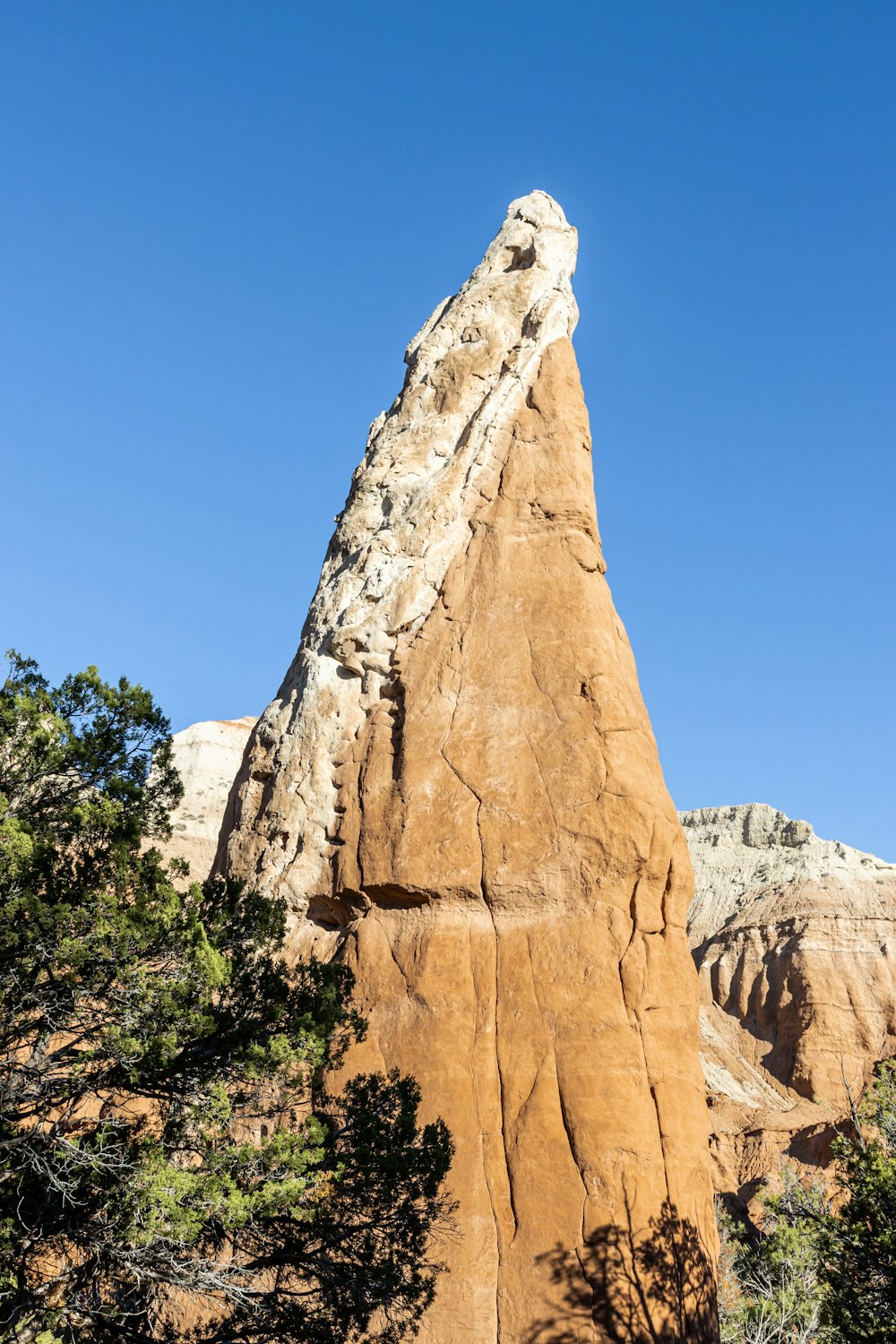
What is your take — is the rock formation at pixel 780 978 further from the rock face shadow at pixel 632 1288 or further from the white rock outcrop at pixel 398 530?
the rock face shadow at pixel 632 1288

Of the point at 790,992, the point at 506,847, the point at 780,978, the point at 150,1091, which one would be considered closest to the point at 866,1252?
the point at 506,847

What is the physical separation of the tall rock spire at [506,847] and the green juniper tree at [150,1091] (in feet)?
6.11

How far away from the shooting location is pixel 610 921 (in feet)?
53.7

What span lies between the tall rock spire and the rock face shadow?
3 cm

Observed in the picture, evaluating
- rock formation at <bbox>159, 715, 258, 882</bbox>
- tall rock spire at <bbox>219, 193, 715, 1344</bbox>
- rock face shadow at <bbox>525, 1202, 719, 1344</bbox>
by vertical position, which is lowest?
rock face shadow at <bbox>525, 1202, 719, 1344</bbox>

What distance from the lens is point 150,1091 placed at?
12023 millimetres

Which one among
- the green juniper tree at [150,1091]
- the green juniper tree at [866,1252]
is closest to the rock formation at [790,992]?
the green juniper tree at [866,1252]

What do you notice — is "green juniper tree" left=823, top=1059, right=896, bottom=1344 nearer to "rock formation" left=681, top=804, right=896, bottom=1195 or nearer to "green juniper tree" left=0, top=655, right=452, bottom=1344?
"green juniper tree" left=0, top=655, right=452, bottom=1344

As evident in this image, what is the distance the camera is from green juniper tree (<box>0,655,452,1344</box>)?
36.0 ft

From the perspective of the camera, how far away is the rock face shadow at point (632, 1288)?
1384 centimetres

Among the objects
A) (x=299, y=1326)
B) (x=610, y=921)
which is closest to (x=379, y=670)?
(x=610, y=921)

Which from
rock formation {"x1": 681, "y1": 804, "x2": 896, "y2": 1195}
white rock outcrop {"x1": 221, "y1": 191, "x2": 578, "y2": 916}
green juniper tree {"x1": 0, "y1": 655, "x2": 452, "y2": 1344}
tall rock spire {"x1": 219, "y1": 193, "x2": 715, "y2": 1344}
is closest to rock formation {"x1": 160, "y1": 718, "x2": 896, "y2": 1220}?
rock formation {"x1": 681, "y1": 804, "x2": 896, "y2": 1195}

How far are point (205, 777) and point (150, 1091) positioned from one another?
40.1m

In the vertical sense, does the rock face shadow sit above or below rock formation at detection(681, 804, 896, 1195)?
below
